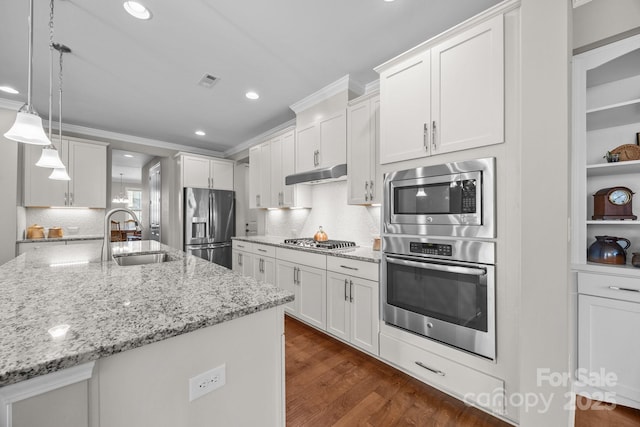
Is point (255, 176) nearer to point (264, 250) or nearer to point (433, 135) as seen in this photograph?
point (264, 250)

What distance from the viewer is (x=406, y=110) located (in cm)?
200

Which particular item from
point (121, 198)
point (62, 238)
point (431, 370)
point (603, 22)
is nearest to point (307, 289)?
point (431, 370)

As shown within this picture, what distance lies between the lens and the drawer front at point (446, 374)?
157 cm

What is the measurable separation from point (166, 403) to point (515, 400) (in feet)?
6.00

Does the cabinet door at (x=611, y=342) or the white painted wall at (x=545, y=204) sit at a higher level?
the white painted wall at (x=545, y=204)

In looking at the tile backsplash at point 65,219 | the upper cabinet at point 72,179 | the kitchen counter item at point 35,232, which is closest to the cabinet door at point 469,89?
the upper cabinet at point 72,179

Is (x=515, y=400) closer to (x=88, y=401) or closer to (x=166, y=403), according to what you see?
(x=166, y=403)

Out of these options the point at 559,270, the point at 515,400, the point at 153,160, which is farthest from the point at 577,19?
the point at 153,160

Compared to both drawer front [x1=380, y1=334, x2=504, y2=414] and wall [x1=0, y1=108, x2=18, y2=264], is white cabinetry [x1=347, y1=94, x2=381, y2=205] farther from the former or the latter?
wall [x1=0, y1=108, x2=18, y2=264]

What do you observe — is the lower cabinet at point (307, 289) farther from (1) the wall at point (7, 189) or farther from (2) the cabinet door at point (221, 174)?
(1) the wall at point (7, 189)

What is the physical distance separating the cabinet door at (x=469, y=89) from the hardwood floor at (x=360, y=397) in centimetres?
172

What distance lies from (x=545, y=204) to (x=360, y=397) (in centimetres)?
168

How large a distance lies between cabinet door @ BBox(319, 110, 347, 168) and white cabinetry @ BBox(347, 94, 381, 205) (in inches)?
3.5

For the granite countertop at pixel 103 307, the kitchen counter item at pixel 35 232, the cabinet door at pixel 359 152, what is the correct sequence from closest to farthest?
1. the granite countertop at pixel 103 307
2. the cabinet door at pixel 359 152
3. the kitchen counter item at pixel 35 232
